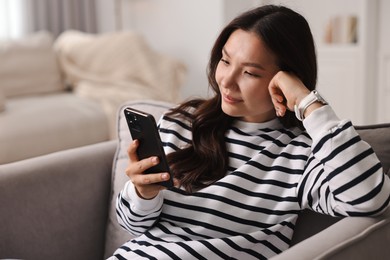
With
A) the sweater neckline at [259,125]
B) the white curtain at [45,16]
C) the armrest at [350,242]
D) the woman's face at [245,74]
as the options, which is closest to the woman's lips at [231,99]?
the woman's face at [245,74]

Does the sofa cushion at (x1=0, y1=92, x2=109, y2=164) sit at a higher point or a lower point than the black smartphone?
lower

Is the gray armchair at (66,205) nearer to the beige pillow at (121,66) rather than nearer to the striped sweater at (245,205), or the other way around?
the striped sweater at (245,205)

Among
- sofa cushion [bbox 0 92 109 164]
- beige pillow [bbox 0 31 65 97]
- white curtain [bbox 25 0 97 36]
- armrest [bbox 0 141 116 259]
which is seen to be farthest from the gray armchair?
white curtain [bbox 25 0 97 36]

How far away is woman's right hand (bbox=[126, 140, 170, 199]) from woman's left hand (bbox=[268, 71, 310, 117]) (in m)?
0.28

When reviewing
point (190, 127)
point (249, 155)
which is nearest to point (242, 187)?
point (249, 155)

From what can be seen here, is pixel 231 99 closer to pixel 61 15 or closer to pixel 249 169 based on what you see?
pixel 249 169

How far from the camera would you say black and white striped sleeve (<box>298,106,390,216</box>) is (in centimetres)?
108

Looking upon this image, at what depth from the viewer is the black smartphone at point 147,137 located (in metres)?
1.09

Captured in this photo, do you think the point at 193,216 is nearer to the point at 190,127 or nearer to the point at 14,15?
the point at 190,127

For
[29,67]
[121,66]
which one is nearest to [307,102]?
[121,66]

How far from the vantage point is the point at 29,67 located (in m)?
3.40

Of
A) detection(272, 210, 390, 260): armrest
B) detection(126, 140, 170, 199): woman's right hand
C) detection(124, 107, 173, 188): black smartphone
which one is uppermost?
detection(124, 107, 173, 188): black smartphone

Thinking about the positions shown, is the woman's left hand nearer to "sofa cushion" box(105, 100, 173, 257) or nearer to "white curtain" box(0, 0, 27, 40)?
"sofa cushion" box(105, 100, 173, 257)

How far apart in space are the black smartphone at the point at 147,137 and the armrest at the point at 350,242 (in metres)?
0.28
